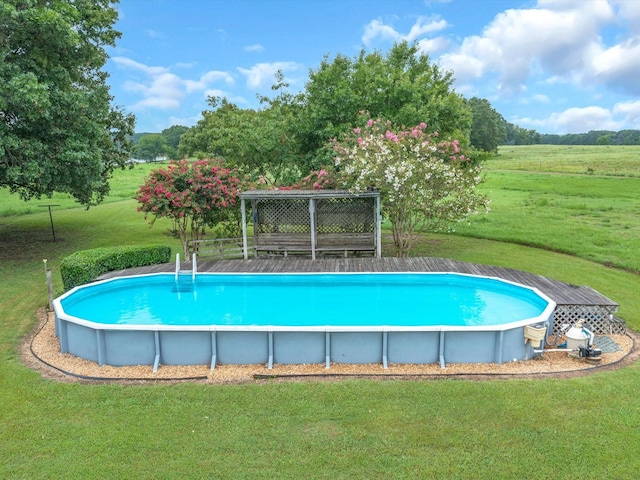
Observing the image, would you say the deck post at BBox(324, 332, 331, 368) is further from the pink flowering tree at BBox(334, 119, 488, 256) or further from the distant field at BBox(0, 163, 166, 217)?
the distant field at BBox(0, 163, 166, 217)

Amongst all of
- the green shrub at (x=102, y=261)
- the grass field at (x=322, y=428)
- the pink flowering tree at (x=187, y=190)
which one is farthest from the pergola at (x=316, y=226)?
the grass field at (x=322, y=428)

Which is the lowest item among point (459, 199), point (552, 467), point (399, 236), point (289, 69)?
point (552, 467)

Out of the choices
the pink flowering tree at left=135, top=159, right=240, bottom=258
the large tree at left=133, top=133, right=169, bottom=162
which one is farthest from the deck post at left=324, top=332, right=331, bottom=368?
the large tree at left=133, top=133, right=169, bottom=162

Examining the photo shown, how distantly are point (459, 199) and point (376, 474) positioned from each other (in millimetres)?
10933

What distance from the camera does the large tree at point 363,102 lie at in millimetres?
18406

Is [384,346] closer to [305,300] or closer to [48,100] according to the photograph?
[305,300]

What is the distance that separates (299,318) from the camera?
11062 mm

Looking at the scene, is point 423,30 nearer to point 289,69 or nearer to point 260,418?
point 289,69

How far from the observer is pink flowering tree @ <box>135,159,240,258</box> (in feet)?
48.9

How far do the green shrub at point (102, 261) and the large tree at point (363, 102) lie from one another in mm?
7410

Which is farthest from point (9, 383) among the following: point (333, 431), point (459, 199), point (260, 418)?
point (459, 199)

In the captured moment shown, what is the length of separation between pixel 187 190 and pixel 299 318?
6571 millimetres

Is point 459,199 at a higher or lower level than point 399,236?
higher

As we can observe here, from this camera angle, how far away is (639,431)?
20.1 feet
